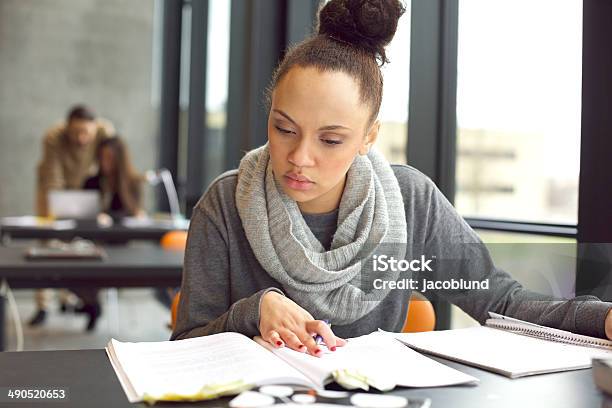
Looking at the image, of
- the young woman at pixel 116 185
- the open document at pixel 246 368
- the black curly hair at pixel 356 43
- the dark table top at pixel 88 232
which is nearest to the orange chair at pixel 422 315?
the open document at pixel 246 368

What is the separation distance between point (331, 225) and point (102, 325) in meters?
4.40

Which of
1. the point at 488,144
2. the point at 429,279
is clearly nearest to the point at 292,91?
the point at 429,279

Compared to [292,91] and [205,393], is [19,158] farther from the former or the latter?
[205,393]

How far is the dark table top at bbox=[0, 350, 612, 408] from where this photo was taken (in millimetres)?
935

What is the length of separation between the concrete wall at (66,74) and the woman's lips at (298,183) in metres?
5.95

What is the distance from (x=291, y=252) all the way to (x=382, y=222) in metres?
0.20

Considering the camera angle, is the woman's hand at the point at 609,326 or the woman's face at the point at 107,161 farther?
the woman's face at the point at 107,161

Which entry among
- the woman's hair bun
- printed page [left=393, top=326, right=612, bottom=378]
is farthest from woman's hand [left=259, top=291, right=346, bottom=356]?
the woman's hair bun

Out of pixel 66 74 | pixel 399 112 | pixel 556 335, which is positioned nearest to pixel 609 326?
pixel 556 335

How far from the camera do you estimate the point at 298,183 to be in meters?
1.38

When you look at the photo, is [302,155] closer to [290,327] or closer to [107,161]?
[290,327]

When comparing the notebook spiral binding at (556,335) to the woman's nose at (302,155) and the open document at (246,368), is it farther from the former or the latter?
the woman's nose at (302,155)

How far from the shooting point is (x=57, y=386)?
3.22ft

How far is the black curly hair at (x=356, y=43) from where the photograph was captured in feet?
4.69
